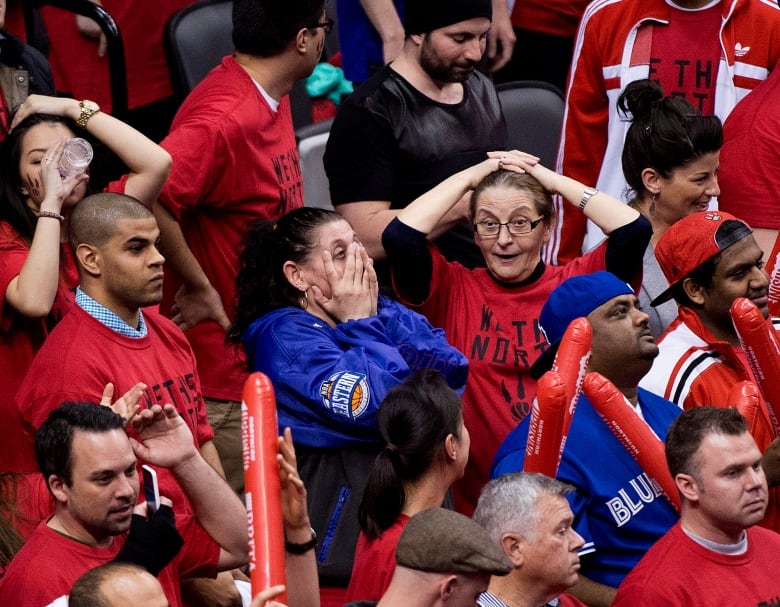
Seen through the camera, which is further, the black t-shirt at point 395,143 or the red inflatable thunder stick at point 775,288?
the black t-shirt at point 395,143

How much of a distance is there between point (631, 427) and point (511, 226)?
1.09 metres

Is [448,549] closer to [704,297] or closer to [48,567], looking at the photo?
[48,567]

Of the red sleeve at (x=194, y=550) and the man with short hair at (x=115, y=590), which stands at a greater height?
the man with short hair at (x=115, y=590)

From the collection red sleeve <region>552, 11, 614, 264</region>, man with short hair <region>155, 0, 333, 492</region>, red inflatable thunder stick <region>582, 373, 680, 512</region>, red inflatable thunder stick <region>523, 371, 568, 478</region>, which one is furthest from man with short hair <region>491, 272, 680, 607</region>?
red sleeve <region>552, 11, 614, 264</region>

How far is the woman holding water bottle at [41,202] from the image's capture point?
16.2ft

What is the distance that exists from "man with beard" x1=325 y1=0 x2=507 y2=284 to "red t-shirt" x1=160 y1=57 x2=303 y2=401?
264 mm

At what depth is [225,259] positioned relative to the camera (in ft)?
19.5

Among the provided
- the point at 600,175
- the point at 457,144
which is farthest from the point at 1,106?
the point at 600,175

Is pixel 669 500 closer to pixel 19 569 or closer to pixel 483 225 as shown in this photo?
pixel 483 225

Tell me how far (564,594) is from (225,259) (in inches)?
81.0

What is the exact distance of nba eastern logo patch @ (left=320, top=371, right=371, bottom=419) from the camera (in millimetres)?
4770

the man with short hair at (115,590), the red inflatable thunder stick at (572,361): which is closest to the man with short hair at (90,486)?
the man with short hair at (115,590)

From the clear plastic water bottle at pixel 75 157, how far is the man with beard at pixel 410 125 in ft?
3.77

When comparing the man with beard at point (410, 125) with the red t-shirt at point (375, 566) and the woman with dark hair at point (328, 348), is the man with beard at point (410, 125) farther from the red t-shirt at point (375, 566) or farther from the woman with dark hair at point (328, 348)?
the red t-shirt at point (375, 566)
